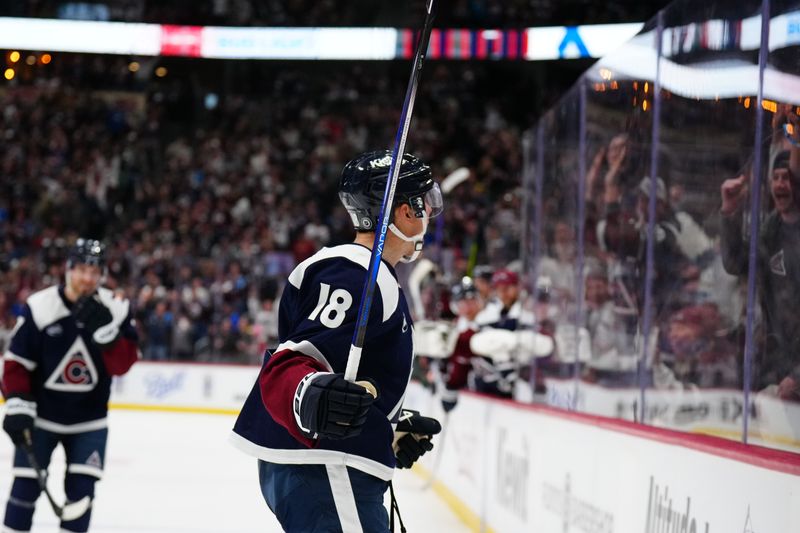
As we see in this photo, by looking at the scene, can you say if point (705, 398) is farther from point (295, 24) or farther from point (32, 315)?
point (295, 24)

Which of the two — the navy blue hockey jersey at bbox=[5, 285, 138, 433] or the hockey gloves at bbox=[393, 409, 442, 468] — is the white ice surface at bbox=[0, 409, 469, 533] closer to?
the navy blue hockey jersey at bbox=[5, 285, 138, 433]

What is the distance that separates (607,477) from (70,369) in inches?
84.2

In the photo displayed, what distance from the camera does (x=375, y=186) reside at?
238 centimetres

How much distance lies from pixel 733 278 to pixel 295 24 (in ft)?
59.6

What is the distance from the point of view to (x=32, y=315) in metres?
4.50

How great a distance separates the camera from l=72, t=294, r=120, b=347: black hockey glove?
14.8 feet

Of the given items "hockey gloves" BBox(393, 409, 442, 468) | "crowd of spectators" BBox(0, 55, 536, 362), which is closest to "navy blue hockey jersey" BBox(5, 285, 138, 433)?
"hockey gloves" BBox(393, 409, 442, 468)

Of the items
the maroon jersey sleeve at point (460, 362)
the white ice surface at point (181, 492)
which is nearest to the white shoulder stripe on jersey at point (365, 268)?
the white ice surface at point (181, 492)

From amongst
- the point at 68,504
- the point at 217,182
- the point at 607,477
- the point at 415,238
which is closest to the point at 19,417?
the point at 68,504

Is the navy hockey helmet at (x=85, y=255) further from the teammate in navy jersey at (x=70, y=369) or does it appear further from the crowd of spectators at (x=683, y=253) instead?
the crowd of spectators at (x=683, y=253)

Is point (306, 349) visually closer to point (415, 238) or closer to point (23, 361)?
point (415, 238)

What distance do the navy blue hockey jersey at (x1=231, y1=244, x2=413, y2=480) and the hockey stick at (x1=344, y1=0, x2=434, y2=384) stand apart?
0.05 m

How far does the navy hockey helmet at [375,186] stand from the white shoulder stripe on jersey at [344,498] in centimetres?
52

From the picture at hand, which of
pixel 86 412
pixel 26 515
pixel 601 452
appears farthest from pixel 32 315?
pixel 601 452
